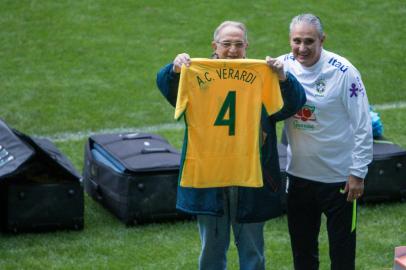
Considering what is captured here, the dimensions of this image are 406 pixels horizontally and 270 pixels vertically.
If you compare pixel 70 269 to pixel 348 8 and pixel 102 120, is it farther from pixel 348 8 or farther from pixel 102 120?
pixel 348 8

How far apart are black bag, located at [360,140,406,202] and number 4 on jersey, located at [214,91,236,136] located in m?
2.81

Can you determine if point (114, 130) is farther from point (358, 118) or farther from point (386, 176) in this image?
point (358, 118)

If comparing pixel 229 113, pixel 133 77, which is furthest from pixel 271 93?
pixel 133 77

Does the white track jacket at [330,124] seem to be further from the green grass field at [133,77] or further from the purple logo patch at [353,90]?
the green grass field at [133,77]

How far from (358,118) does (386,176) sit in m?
2.72

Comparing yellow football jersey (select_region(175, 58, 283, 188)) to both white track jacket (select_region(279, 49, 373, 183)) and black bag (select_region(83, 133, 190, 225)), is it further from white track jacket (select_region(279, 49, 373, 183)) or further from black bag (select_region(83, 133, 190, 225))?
black bag (select_region(83, 133, 190, 225))

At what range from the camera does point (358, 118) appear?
5223mm

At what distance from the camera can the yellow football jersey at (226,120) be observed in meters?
5.12

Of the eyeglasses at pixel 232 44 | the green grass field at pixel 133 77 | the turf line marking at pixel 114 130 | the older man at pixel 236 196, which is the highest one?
the eyeglasses at pixel 232 44

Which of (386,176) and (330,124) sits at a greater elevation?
(330,124)

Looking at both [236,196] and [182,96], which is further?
[236,196]

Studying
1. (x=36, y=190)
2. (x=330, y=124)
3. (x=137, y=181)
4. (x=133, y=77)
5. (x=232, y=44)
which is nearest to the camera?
(x=232, y=44)

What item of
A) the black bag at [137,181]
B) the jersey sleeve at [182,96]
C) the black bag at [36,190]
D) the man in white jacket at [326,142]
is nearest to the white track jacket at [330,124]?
the man in white jacket at [326,142]

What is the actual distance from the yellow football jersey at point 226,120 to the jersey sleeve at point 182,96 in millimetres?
28
